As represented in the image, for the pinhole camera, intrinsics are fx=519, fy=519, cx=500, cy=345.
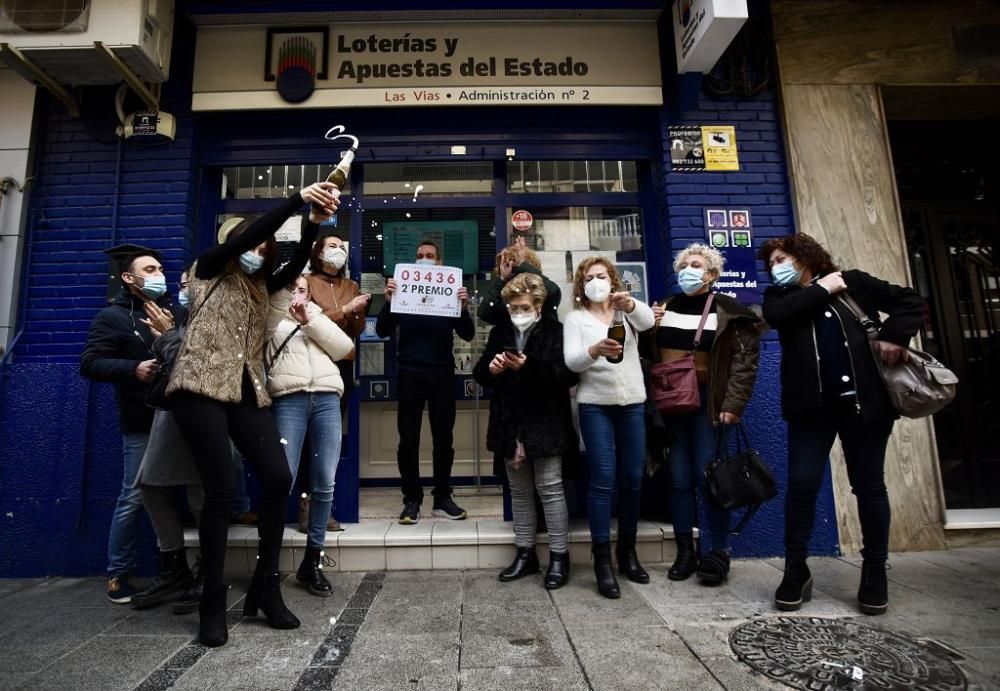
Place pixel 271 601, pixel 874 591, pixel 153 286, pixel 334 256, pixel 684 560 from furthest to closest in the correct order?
pixel 334 256, pixel 684 560, pixel 153 286, pixel 874 591, pixel 271 601

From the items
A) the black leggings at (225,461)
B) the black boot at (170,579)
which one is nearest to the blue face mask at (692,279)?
the black leggings at (225,461)

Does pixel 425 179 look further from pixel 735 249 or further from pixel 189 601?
pixel 189 601

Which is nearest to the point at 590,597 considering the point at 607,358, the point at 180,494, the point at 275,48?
the point at 607,358

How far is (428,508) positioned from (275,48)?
13.7 ft

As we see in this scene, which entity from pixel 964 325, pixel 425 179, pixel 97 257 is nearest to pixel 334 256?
pixel 425 179

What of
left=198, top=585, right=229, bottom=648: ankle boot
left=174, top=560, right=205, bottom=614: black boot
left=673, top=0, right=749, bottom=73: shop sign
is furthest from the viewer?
left=673, top=0, right=749, bottom=73: shop sign

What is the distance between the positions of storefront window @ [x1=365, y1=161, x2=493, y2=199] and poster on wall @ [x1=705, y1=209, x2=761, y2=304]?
1956 millimetres

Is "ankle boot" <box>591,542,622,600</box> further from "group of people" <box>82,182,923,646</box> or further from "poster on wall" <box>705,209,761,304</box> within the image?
"poster on wall" <box>705,209,761,304</box>

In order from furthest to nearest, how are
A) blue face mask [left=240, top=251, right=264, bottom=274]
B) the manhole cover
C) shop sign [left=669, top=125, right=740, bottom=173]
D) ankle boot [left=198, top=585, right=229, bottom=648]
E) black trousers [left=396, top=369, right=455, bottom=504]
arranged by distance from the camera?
shop sign [left=669, top=125, right=740, bottom=173] → black trousers [left=396, top=369, right=455, bottom=504] → blue face mask [left=240, top=251, right=264, bottom=274] → ankle boot [left=198, top=585, right=229, bottom=648] → the manhole cover

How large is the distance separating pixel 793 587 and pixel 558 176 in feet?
11.6

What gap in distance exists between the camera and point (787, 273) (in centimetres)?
295

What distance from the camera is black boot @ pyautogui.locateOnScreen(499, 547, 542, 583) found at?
328cm

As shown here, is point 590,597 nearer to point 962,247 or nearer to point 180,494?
point 180,494

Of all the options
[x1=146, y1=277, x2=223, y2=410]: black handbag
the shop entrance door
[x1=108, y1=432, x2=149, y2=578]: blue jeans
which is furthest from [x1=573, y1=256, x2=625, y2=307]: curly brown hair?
the shop entrance door
